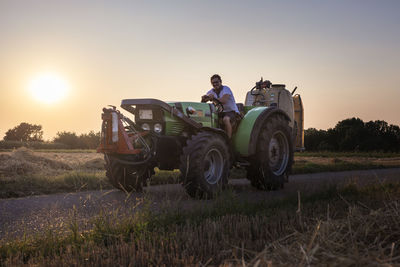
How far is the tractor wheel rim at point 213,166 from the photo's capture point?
726cm

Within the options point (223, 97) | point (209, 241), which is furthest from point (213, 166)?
point (209, 241)

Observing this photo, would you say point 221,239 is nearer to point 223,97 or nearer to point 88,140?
point 223,97

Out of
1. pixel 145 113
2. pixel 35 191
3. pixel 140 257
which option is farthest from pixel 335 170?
pixel 140 257

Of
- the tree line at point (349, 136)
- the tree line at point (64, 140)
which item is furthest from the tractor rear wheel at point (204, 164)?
the tree line at point (349, 136)

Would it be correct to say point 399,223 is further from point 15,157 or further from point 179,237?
point 15,157

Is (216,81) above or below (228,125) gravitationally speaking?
above

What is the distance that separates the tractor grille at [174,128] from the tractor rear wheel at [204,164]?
0.77 meters

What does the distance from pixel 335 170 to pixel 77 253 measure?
40.4 ft

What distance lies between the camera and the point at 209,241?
3645 millimetres

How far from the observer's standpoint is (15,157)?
11.3 metres

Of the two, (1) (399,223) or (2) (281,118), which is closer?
(1) (399,223)

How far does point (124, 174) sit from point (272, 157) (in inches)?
139

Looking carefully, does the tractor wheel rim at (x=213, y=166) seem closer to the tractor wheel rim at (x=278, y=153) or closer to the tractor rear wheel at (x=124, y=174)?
the tractor rear wheel at (x=124, y=174)

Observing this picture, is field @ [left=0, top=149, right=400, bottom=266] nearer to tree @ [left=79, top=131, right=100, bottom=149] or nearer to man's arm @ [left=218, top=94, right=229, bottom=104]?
man's arm @ [left=218, top=94, right=229, bottom=104]
